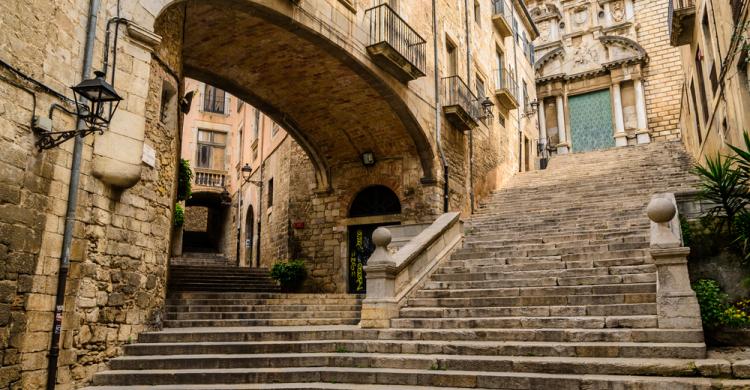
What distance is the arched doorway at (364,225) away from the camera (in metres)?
14.1

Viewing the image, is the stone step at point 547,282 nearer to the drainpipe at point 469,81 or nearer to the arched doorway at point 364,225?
the arched doorway at point 364,225

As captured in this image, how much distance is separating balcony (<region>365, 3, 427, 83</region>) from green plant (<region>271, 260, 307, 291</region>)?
18.2 ft

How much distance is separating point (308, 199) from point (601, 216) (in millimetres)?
7653

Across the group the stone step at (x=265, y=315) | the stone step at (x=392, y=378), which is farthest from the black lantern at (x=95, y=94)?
A: the stone step at (x=265, y=315)

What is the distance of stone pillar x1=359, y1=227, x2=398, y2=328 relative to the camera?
734cm

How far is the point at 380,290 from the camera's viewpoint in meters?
7.62

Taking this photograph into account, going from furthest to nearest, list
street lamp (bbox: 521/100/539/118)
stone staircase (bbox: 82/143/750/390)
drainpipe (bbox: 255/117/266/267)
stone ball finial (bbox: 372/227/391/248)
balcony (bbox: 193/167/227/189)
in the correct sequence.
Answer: street lamp (bbox: 521/100/539/118)
balcony (bbox: 193/167/227/189)
drainpipe (bbox: 255/117/266/267)
stone ball finial (bbox: 372/227/391/248)
stone staircase (bbox: 82/143/750/390)

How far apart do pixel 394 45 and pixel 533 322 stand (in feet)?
24.4

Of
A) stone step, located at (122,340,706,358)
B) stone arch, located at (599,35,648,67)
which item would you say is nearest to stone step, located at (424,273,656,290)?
stone step, located at (122,340,706,358)

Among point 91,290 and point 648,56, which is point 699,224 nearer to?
point 91,290

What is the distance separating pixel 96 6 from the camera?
246 inches

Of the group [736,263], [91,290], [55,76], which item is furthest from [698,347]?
[55,76]

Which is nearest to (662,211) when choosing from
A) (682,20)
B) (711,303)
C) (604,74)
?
(711,303)

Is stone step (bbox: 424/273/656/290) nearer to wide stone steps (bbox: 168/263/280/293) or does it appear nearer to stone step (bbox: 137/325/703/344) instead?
stone step (bbox: 137/325/703/344)
